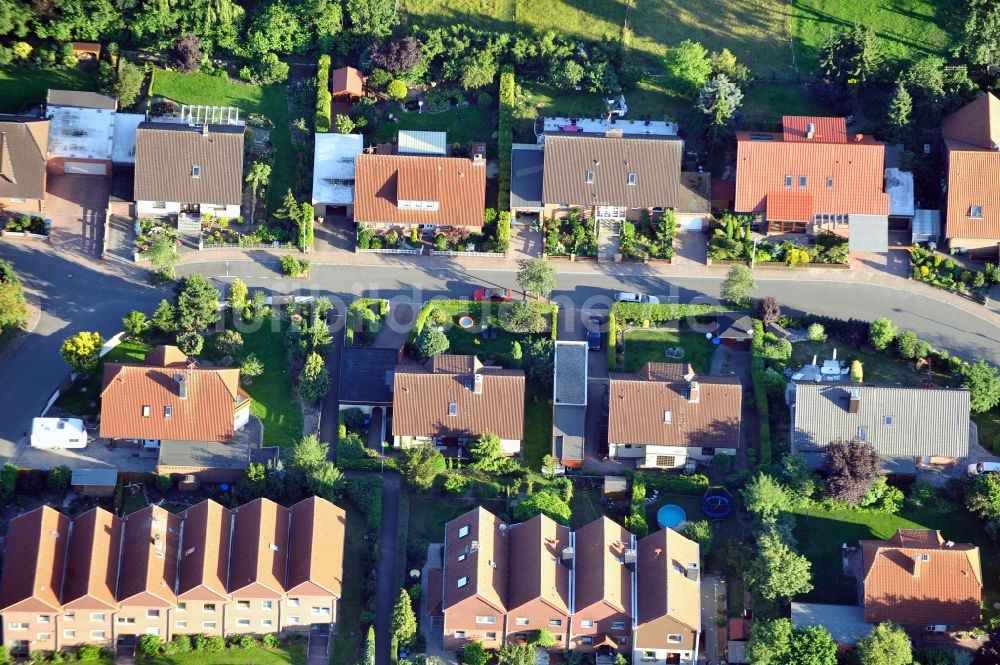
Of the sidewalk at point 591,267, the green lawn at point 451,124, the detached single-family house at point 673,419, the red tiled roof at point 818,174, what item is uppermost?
the green lawn at point 451,124

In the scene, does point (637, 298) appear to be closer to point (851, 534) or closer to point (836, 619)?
point (851, 534)

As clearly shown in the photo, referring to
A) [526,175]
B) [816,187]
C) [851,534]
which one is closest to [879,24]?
[816,187]

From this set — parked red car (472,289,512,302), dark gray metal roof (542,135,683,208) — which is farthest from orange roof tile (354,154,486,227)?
parked red car (472,289,512,302)

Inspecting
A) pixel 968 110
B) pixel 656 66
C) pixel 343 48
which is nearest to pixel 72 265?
pixel 343 48

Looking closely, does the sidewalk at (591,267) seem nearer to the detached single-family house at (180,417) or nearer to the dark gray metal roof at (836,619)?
the detached single-family house at (180,417)

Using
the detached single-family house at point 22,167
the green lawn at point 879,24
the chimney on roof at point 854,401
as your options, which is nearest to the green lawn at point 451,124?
the detached single-family house at point 22,167

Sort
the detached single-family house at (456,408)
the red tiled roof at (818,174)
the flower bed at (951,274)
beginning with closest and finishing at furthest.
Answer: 1. the detached single-family house at (456,408)
2. the flower bed at (951,274)
3. the red tiled roof at (818,174)
